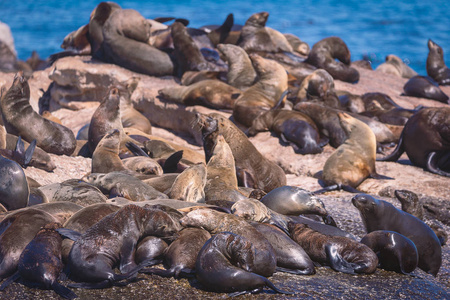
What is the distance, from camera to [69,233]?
3350mm

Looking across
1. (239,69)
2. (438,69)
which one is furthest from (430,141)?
(438,69)

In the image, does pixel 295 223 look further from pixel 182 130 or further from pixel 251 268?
pixel 182 130

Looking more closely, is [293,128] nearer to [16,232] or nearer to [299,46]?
[16,232]

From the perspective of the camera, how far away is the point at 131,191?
4805mm

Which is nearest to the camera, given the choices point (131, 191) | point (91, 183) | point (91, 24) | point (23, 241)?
point (23, 241)

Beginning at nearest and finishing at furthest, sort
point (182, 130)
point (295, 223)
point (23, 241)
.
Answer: point (23, 241)
point (295, 223)
point (182, 130)

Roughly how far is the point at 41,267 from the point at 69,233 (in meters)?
0.36

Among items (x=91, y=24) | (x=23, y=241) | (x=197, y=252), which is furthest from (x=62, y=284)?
(x=91, y=24)

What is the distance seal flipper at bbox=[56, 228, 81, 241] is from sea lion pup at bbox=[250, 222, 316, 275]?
1.31 meters

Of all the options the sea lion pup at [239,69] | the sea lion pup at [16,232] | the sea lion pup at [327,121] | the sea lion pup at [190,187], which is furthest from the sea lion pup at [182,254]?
the sea lion pup at [239,69]

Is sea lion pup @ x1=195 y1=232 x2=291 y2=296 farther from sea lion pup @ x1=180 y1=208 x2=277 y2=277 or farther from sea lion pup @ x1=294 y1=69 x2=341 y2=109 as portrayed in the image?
sea lion pup @ x1=294 y1=69 x2=341 y2=109

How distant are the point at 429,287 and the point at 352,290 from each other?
0.70 m

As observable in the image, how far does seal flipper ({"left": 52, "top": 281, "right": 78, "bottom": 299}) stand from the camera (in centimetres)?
290

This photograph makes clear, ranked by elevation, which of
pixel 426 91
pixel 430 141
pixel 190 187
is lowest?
pixel 426 91
